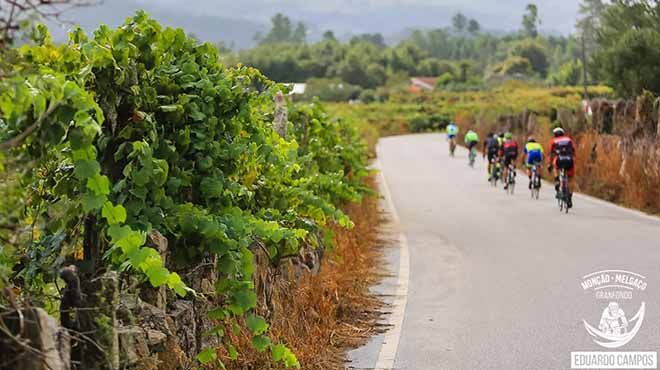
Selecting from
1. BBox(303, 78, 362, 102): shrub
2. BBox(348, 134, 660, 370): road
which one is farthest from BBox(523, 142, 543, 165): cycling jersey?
BBox(303, 78, 362, 102): shrub

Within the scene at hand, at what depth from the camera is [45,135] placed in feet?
17.3

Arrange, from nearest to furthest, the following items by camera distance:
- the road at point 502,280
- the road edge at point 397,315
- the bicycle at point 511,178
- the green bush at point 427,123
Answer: the road edge at point 397,315, the road at point 502,280, the bicycle at point 511,178, the green bush at point 427,123

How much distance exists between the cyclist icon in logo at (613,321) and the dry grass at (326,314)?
209cm

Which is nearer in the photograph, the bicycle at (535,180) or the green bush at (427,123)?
the bicycle at (535,180)

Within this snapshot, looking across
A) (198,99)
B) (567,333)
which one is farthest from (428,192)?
(198,99)

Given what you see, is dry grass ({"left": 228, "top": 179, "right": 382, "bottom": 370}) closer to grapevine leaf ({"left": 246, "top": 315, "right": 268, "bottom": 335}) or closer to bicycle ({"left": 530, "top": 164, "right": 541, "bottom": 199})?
grapevine leaf ({"left": 246, "top": 315, "right": 268, "bottom": 335})

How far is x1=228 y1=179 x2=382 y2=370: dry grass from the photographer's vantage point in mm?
8656

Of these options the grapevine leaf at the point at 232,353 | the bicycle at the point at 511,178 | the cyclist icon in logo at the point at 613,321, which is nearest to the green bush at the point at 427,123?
the bicycle at the point at 511,178

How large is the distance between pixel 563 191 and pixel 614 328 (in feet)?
42.6

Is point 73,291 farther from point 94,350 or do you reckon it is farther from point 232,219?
point 232,219

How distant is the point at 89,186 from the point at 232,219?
2045mm

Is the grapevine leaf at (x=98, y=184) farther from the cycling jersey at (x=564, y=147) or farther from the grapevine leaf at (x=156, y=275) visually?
the cycling jersey at (x=564, y=147)

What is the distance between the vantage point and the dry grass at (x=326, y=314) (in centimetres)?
866

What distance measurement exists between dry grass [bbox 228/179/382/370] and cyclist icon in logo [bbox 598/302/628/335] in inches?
82.3
